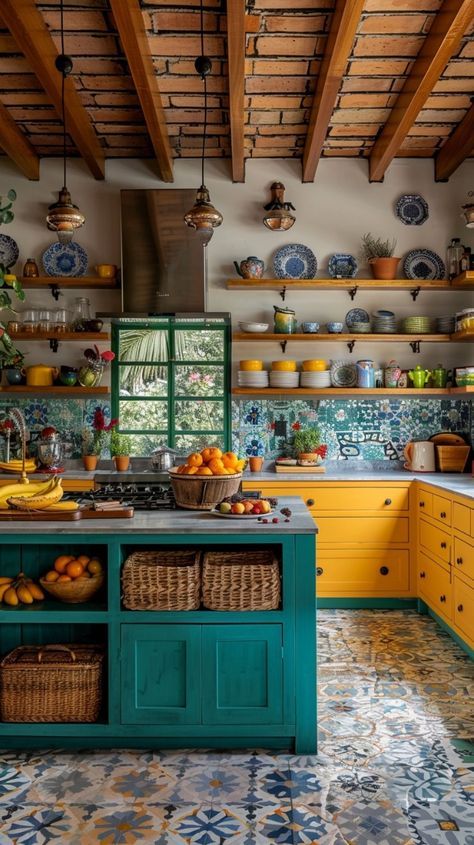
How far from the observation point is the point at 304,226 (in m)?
5.99

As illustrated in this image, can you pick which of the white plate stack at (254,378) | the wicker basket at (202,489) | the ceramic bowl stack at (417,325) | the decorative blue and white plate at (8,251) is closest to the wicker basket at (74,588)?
the wicker basket at (202,489)

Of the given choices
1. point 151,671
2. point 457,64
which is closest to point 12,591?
point 151,671

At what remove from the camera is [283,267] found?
19.6 feet

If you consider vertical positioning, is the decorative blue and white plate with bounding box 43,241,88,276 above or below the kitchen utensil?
above

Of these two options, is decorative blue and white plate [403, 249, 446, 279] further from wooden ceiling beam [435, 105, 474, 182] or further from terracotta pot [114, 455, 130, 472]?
terracotta pot [114, 455, 130, 472]

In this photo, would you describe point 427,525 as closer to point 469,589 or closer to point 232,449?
point 469,589

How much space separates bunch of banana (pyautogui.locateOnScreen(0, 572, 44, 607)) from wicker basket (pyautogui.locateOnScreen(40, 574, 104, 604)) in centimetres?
6

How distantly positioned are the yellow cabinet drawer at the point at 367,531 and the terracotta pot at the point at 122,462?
1.68 metres

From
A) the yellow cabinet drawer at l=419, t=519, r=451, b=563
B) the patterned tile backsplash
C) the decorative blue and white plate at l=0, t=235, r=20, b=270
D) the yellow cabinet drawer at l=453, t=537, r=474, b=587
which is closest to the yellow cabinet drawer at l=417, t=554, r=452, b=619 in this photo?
the yellow cabinet drawer at l=419, t=519, r=451, b=563

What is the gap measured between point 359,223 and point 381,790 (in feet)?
15.0

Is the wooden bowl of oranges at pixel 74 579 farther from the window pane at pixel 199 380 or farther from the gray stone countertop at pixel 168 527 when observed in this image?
the window pane at pixel 199 380

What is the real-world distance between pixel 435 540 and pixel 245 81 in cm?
344

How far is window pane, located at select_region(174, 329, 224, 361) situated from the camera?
6.06 metres

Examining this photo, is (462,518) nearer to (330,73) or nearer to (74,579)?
(74,579)
